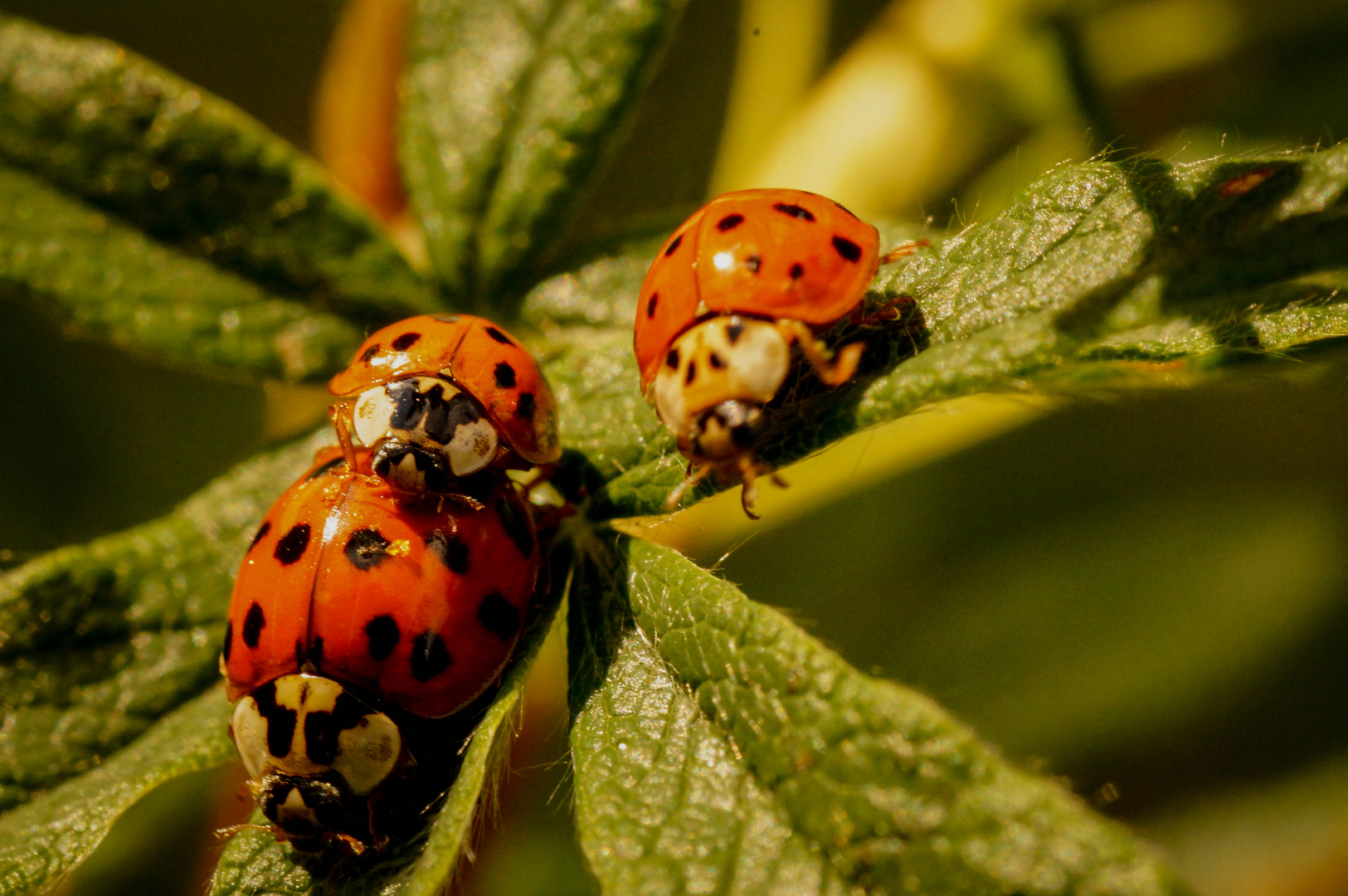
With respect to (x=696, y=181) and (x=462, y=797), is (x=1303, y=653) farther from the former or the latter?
(x=462, y=797)

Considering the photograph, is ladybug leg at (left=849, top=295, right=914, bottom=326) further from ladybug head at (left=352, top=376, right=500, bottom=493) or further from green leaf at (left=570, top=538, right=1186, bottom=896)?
ladybug head at (left=352, top=376, right=500, bottom=493)

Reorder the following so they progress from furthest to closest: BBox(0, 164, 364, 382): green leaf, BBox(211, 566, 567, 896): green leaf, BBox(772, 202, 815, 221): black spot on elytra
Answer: BBox(0, 164, 364, 382): green leaf, BBox(772, 202, 815, 221): black spot on elytra, BBox(211, 566, 567, 896): green leaf

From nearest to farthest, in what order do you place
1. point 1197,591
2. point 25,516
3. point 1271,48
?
point 1271,48 < point 1197,591 < point 25,516

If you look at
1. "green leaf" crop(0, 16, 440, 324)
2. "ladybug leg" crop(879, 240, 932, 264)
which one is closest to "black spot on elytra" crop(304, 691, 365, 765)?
"green leaf" crop(0, 16, 440, 324)

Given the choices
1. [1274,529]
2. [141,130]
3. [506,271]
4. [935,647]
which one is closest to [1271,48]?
[1274,529]

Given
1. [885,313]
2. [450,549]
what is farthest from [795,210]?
[450,549]

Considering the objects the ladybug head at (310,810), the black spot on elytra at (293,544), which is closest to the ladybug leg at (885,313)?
the black spot on elytra at (293,544)

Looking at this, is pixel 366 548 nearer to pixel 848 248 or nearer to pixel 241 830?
pixel 241 830
